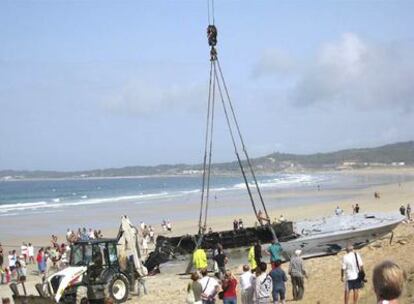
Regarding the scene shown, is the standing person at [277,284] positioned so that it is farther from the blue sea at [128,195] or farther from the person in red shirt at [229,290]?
the blue sea at [128,195]

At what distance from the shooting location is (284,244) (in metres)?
19.7

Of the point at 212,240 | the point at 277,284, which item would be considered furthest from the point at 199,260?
the point at 277,284

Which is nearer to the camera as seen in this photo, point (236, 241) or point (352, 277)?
point (352, 277)

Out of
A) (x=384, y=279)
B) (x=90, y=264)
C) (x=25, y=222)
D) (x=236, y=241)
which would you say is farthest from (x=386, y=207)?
(x=384, y=279)

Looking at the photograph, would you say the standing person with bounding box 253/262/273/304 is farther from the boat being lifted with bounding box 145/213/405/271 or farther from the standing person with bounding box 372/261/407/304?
the boat being lifted with bounding box 145/213/405/271

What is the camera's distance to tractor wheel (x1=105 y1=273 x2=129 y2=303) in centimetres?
1562

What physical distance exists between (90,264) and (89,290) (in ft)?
2.36

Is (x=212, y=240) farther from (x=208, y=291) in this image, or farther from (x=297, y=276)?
(x=208, y=291)

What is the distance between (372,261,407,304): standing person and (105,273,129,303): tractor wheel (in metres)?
12.1

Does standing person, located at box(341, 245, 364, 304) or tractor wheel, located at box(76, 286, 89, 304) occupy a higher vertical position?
standing person, located at box(341, 245, 364, 304)

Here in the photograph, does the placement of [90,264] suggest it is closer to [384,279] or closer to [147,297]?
[147,297]

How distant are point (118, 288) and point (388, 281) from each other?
496 inches

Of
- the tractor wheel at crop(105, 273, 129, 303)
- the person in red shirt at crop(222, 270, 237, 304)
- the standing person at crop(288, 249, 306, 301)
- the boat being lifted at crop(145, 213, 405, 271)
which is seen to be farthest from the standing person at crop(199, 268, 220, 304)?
the boat being lifted at crop(145, 213, 405, 271)

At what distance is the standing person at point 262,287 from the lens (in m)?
10.9
